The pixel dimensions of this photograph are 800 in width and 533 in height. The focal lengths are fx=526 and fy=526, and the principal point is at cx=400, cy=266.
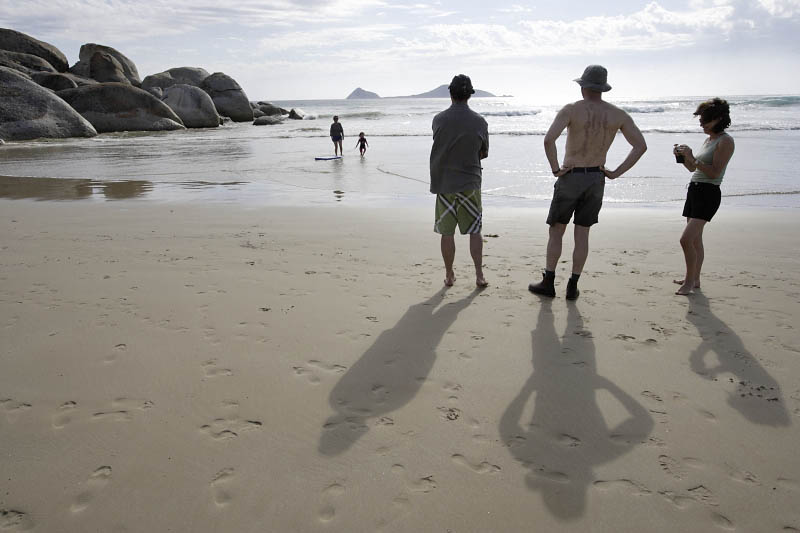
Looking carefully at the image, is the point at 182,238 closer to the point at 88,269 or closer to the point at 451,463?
the point at 88,269

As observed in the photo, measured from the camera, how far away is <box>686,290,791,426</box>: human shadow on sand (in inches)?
105

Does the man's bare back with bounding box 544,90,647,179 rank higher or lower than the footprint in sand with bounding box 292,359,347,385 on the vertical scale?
higher

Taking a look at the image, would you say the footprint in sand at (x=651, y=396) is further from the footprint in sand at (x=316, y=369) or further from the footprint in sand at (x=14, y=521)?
the footprint in sand at (x=14, y=521)

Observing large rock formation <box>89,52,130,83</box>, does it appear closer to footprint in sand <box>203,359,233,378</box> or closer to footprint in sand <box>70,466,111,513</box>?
footprint in sand <box>203,359,233,378</box>

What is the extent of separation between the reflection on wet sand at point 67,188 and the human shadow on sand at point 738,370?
9365mm

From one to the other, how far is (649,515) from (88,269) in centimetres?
505

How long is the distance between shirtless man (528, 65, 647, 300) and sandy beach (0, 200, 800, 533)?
449 millimetres

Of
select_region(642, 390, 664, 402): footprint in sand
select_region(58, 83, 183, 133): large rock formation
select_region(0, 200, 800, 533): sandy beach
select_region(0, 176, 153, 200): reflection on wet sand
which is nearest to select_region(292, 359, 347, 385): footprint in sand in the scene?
select_region(0, 200, 800, 533): sandy beach

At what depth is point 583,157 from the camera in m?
4.11

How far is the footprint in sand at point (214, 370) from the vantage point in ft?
10.0

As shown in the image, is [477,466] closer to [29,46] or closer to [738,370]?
[738,370]

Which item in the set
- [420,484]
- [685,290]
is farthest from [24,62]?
[420,484]

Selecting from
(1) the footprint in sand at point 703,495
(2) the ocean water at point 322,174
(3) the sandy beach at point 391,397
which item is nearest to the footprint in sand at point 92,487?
(3) the sandy beach at point 391,397

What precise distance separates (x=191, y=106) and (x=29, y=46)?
1478cm
